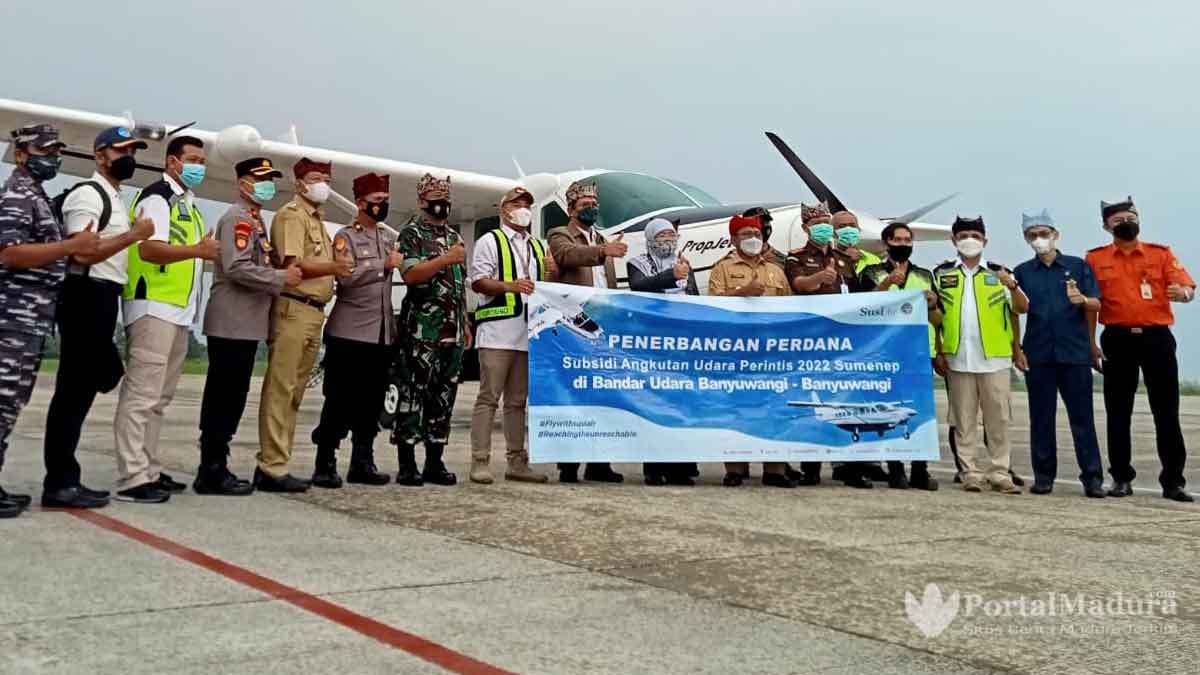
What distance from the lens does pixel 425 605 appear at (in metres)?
3.10

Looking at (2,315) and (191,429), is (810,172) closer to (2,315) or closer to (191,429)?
(191,429)

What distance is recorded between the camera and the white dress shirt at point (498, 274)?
631 cm

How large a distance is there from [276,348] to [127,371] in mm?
751

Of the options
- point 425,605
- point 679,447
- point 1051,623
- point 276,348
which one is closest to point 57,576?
point 425,605

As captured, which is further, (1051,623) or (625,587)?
(625,587)

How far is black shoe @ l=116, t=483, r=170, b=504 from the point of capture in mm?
5008

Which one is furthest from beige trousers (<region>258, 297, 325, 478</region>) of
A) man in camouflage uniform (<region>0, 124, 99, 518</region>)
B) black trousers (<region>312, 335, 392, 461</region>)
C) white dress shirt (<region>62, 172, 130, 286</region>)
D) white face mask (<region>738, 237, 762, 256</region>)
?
white face mask (<region>738, 237, 762, 256</region>)

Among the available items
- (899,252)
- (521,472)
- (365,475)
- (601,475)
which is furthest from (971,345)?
(365,475)

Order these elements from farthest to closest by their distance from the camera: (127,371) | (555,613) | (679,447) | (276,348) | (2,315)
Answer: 1. (679,447)
2. (276,348)
3. (127,371)
4. (2,315)
5. (555,613)

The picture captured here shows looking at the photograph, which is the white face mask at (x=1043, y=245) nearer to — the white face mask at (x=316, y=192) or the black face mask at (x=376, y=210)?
the black face mask at (x=376, y=210)

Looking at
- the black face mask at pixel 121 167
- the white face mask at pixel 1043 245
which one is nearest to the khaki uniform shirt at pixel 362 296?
the black face mask at pixel 121 167

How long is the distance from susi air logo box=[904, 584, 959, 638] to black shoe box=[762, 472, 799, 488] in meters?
3.04

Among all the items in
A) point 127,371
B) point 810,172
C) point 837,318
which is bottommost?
point 127,371

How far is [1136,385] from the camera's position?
21.8 ft
